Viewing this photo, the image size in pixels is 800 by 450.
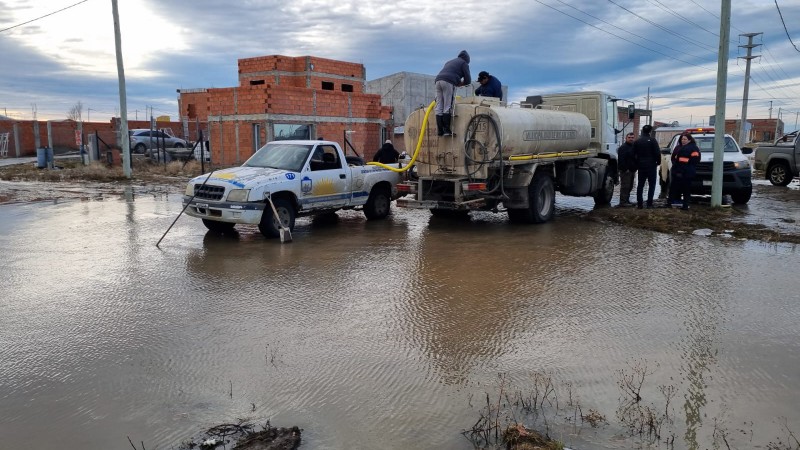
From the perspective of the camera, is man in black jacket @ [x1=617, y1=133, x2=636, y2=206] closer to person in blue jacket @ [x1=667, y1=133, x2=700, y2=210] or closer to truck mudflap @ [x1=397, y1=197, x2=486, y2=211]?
person in blue jacket @ [x1=667, y1=133, x2=700, y2=210]

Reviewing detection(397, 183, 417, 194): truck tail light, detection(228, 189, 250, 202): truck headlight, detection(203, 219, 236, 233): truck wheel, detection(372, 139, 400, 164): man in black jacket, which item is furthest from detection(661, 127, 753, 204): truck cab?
detection(203, 219, 236, 233): truck wheel

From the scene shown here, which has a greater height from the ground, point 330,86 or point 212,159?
point 330,86

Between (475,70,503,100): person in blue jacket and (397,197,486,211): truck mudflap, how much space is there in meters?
2.29

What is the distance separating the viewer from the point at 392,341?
18.4 ft

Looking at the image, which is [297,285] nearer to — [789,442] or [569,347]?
[569,347]

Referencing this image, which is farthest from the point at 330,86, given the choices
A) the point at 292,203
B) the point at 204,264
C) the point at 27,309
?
the point at 27,309

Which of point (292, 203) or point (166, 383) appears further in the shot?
point (292, 203)

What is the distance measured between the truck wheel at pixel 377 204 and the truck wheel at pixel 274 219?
7.90 ft

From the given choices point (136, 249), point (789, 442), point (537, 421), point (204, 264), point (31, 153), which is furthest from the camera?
point (31, 153)

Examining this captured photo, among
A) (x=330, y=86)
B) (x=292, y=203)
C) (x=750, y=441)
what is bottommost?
(x=750, y=441)

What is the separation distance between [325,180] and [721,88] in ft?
29.7

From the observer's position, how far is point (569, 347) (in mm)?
5410

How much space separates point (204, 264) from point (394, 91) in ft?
132

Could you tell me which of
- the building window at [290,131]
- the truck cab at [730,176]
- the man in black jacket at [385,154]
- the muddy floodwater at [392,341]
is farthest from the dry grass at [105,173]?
the truck cab at [730,176]
